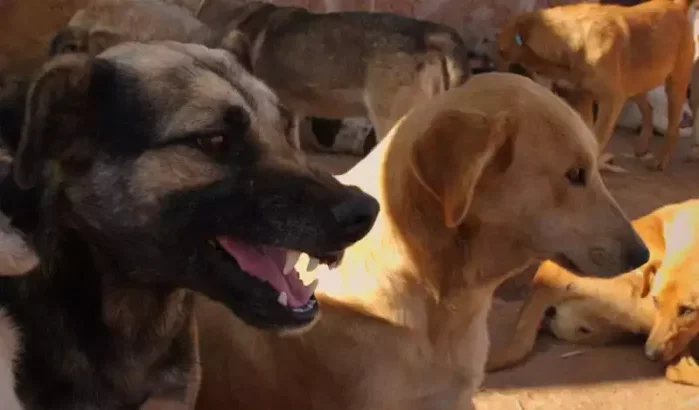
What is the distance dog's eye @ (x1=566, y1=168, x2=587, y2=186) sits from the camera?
1.48 m

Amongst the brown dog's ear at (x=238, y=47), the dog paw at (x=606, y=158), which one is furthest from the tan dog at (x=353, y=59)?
the brown dog's ear at (x=238, y=47)

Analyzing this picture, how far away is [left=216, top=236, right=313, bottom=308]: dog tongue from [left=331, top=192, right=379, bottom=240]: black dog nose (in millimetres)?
131

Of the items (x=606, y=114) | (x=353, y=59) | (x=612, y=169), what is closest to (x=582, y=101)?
(x=606, y=114)

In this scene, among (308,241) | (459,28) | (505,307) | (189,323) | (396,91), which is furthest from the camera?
(459,28)

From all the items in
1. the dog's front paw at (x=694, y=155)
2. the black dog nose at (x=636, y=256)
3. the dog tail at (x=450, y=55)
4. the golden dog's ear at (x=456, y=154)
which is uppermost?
the golden dog's ear at (x=456, y=154)

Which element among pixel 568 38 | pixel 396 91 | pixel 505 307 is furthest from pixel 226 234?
pixel 568 38

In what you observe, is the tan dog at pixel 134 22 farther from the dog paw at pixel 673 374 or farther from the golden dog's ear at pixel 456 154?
the dog paw at pixel 673 374

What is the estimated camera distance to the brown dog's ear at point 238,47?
1.52 metres

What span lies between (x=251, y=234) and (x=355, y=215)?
151 millimetres

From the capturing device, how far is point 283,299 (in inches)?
49.5

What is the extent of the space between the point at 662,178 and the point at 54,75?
10.2ft

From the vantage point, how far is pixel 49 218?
1240 millimetres

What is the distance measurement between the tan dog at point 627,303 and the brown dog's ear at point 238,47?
1.13 meters

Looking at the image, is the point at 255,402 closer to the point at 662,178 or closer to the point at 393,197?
the point at 393,197
